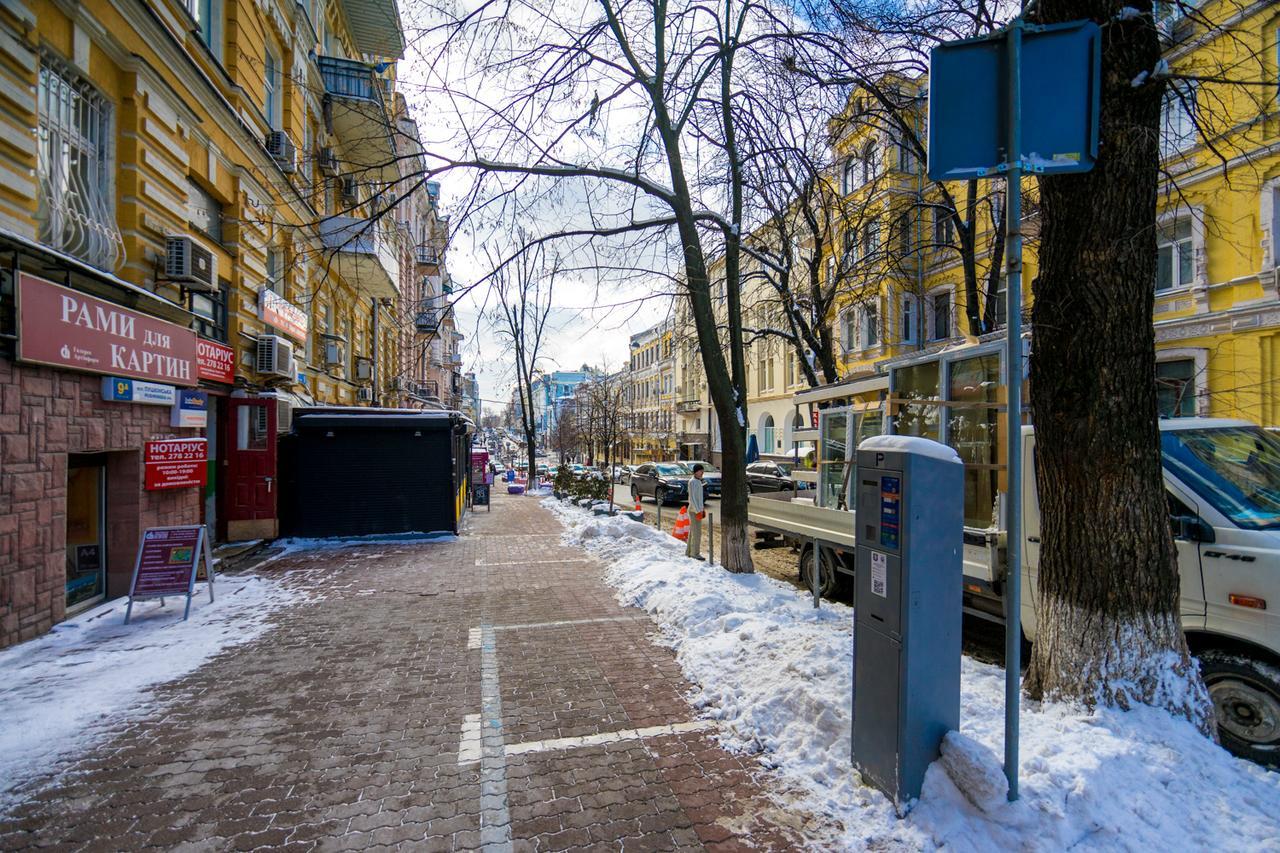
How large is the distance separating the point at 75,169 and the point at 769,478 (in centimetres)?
2014

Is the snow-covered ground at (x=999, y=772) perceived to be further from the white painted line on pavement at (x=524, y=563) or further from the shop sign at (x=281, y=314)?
the shop sign at (x=281, y=314)

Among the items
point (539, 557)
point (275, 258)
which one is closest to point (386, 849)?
point (539, 557)

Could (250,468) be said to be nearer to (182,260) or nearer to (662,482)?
(182,260)

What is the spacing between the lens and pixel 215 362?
31.4ft

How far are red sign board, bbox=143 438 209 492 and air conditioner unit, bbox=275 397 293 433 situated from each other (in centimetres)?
255

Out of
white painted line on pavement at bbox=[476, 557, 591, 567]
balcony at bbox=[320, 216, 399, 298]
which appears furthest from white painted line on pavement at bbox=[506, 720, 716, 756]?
balcony at bbox=[320, 216, 399, 298]

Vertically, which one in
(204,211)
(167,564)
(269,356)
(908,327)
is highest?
(908,327)

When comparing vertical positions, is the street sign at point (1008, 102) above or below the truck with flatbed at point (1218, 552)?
above

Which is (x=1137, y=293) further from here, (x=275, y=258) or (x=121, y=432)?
(x=275, y=258)

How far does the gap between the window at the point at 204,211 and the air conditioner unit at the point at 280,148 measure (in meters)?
1.87

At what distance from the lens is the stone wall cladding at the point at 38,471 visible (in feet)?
17.3

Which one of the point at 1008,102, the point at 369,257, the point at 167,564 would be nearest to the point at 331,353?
the point at 369,257

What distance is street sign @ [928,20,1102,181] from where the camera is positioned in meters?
2.70

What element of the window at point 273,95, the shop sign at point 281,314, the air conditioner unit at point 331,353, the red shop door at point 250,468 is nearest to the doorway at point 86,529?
the red shop door at point 250,468
